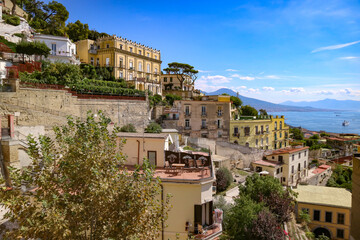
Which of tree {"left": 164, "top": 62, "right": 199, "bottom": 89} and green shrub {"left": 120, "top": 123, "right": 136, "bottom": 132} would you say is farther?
tree {"left": 164, "top": 62, "right": 199, "bottom": 89}

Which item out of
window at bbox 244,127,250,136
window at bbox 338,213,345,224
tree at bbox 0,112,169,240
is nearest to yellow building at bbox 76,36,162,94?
window at bbox 244,127,250,136

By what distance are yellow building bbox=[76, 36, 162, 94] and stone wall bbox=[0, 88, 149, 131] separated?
14559 millimetres

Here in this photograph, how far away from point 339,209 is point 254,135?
17.5 meters

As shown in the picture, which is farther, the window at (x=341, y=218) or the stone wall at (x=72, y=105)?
the window at (x=341, y=218)

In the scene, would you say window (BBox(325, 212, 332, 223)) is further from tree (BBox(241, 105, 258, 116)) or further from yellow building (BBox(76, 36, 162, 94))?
yellow building (BBox(76, 36, 162, 94))

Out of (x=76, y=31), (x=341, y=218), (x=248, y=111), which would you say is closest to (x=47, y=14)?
(x=76, y=31)

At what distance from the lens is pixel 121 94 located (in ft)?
89.4

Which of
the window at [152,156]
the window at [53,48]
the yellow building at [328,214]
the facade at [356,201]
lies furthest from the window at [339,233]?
the window at [53,48]

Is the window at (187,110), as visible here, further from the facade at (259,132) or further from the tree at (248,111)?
the tree at (248,111)

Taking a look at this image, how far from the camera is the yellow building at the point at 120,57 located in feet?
134

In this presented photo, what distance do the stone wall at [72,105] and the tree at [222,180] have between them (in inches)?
449

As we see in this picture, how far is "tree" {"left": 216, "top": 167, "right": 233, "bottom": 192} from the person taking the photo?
2175cm

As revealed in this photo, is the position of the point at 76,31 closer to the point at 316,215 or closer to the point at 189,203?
the point at 189,203

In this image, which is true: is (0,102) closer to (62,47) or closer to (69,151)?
(69,151)
